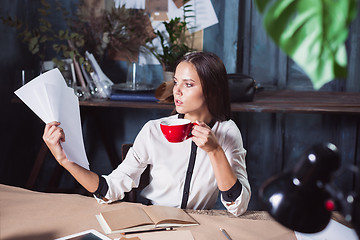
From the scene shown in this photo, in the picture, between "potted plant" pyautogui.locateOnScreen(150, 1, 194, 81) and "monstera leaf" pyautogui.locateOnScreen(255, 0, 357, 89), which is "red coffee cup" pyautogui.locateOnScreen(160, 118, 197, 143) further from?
"potted plant" pyautogui.locateOnScreen(150, 1, 194, 81)

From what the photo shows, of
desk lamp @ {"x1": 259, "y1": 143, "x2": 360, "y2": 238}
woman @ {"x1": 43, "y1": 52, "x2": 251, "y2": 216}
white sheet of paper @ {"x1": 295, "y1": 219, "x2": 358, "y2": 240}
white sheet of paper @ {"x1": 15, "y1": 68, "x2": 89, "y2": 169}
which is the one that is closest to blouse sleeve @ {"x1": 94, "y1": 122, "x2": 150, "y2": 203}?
woman @ {"x1": 43, "y1": 52, "x2": 251, "y2": 216}

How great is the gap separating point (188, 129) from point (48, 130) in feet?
1.37

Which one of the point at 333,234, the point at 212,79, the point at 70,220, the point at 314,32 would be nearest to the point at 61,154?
the point at 70,220

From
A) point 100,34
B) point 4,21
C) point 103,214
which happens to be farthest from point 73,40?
point 103,214

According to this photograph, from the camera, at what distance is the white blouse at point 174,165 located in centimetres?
150

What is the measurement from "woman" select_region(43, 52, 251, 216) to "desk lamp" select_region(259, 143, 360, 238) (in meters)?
0.76

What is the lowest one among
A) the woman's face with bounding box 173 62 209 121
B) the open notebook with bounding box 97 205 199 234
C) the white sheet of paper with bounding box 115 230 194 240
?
the white sheet of paper with bounding box 115 230 194 240

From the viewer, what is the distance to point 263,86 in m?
2.66

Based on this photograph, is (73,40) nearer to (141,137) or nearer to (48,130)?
(141,137)

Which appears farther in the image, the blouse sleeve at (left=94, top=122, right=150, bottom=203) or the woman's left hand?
the blouse sleeve at (left=94, top=122, right=150, bottom=203)

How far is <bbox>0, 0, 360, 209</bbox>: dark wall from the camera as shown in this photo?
8.25ft

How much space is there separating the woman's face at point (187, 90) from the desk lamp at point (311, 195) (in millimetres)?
896

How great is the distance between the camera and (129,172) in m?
1.48

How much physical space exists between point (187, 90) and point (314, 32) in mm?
1055
